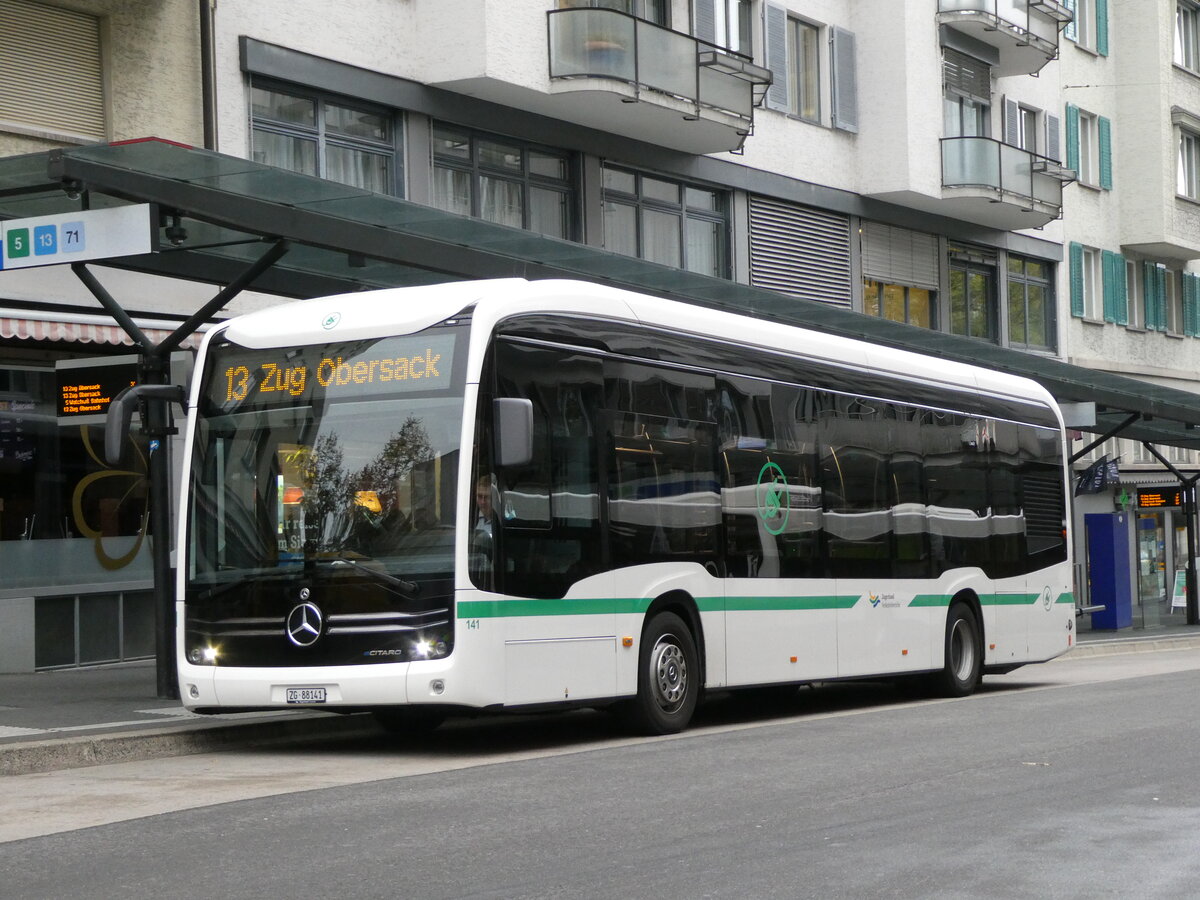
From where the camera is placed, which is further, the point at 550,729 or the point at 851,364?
the point at 851,364

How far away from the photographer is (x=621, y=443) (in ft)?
41.7

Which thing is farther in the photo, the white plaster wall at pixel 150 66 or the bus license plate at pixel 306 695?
the white plaster wall at pixel 150 66

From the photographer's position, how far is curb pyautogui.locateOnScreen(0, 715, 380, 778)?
1104 cm

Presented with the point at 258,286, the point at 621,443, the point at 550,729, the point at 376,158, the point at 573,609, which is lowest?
the point at 550,729

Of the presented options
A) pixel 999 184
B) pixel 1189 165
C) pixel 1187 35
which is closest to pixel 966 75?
pixel 999 184

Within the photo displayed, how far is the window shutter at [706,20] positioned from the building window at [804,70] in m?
2.82

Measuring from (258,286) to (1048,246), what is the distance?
1013 inches

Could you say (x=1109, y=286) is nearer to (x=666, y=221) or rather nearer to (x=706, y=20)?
(x=706, y=20)

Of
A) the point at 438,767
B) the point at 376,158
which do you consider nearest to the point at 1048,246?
the point at 376,158

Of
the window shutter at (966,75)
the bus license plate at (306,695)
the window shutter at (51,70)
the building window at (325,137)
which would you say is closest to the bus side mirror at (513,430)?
the bus license plate at (306,695)

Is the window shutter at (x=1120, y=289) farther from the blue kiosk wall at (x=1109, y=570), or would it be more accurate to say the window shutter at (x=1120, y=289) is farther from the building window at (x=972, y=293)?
the blue kiosk wall at (x=1109, y=570)

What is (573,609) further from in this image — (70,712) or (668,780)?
(70,712)

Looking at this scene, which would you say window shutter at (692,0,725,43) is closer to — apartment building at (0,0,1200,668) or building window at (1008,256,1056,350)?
apartment building at (0,0,1200,668)

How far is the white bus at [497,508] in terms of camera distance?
11.3m
